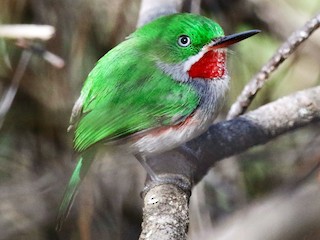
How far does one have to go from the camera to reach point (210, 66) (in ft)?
8.84

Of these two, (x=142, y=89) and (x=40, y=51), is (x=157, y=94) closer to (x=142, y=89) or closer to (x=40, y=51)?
(x=142, y=89)

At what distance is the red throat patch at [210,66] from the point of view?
8.67 ft

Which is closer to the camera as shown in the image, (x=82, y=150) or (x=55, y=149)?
(x=82, y=150)

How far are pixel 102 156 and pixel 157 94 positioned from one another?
758 millimetres

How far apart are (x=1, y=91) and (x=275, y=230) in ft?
5.66

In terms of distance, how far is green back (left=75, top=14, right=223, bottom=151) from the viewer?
2.59 m

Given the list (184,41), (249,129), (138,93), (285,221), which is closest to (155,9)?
(184,41)

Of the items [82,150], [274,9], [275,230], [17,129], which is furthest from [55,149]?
[275,230]

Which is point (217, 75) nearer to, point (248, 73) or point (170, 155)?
point (170, 155)

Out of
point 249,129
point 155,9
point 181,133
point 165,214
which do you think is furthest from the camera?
point 155,9

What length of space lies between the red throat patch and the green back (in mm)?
44

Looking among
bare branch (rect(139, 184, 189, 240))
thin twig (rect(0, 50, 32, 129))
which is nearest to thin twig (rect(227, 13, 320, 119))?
bare branch (rect(139, 184, 189, 240))

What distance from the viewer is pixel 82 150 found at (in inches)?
102

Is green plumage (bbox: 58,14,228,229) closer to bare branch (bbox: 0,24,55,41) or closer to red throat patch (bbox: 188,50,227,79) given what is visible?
red throat patch (bbox: 188,50,227,79)
